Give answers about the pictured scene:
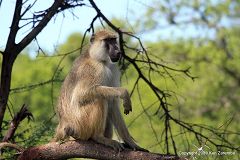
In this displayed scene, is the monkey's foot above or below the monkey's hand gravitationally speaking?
below

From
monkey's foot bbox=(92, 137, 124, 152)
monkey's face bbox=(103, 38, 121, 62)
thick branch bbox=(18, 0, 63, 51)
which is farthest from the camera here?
monkey's face bbox=(103, 38, 121, 62)

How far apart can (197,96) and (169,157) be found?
31.8 meters

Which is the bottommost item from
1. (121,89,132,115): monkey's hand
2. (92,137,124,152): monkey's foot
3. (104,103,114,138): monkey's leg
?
(92,137,124,152): monkey's foot

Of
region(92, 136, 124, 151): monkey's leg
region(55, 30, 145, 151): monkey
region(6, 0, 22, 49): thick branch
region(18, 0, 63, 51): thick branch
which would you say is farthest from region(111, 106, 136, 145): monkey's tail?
region(6, 0, 22, 49): thick branch

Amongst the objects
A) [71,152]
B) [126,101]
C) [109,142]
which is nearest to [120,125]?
[126,101]

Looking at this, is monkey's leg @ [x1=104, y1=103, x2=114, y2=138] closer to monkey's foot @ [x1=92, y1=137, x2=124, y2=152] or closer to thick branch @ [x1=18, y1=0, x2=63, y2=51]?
monkey's foot @ [x1=92, y1=137, x2=124, y2=152]

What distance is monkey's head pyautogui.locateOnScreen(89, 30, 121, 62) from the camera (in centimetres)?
930

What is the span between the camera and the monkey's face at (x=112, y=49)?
926cm

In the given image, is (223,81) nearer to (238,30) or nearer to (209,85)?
(209,85)

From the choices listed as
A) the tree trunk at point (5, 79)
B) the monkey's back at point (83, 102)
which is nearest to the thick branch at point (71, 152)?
the monkey's back at point (83, 102)

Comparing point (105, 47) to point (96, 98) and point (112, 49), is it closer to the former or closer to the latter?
point (112, 49)

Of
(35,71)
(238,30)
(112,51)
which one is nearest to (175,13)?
(238,30)

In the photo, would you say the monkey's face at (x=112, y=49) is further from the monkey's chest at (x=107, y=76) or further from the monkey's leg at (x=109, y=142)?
the monkey's leg at (x=109, y=142)

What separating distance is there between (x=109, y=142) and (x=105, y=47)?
5.44 feet
